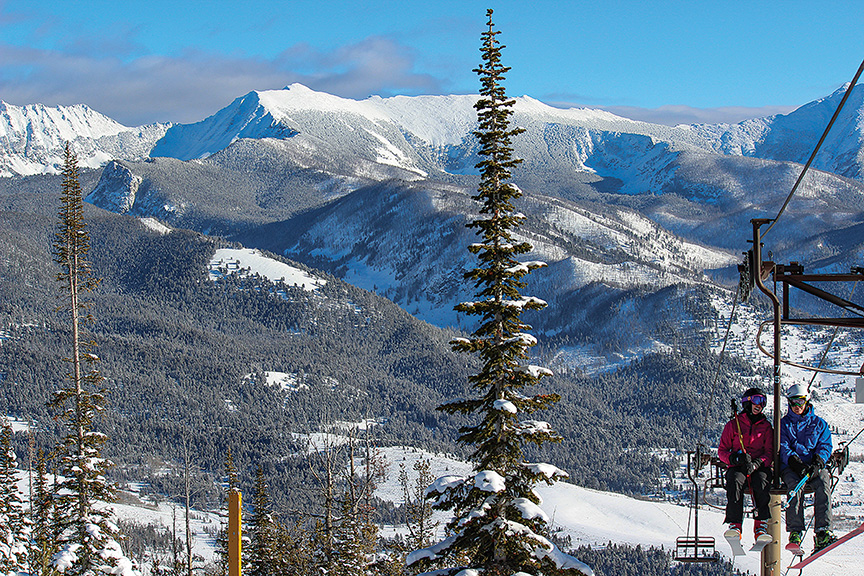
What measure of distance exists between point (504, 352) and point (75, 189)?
32837 millimetres

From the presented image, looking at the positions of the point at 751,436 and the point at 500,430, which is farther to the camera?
the point at 500,430

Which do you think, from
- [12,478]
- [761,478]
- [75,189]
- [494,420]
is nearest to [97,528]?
[75,189]

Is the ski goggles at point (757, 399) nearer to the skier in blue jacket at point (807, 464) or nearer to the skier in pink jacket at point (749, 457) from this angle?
the skier in pink jacket at point (749, 457)

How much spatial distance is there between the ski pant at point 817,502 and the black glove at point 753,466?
0.60 metres

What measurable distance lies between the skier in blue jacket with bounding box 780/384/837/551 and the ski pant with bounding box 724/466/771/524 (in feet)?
1.49

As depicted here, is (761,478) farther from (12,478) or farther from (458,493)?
(12,478)

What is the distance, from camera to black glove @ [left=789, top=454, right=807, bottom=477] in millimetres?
17531

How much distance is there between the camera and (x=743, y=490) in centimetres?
1820

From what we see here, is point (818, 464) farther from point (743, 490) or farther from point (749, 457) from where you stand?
point (743, 490)

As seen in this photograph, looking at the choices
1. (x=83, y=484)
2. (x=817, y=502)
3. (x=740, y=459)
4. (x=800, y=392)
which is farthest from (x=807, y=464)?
(x=83, y=484)

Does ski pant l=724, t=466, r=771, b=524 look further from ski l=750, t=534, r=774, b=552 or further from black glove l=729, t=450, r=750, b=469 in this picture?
ski l=750, t=534, r=774, b=552

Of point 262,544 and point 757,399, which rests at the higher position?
point 757,399

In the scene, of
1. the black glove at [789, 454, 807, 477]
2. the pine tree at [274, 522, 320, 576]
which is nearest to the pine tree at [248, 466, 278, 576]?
the pine tree at [274, 522, 320, 576]

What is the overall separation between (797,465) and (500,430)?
753 cm
